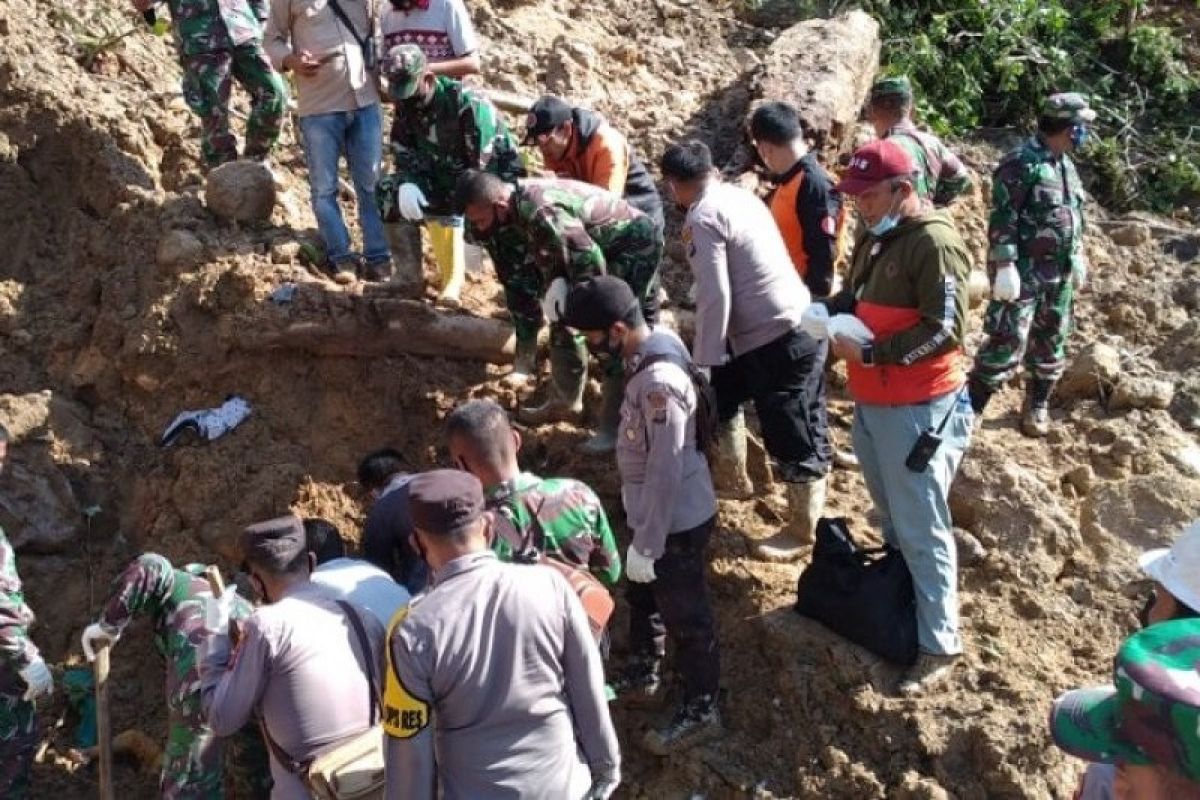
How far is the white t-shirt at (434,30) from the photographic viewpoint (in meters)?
6.39

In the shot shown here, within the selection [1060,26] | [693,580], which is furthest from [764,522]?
[1060,26]

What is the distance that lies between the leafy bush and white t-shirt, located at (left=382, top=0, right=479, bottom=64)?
3654 millimetres

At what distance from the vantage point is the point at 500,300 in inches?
265

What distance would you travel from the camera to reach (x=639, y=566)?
4707mm

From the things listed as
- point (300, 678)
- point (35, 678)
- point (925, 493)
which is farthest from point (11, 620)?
point (925, 493)

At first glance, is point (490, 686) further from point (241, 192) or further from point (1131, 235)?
point (1131, 235)

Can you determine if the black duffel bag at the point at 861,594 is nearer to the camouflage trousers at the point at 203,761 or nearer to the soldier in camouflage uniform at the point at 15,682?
the camouflage trousers at the point at 203,761

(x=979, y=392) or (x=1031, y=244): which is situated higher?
(x=1031, y=244)

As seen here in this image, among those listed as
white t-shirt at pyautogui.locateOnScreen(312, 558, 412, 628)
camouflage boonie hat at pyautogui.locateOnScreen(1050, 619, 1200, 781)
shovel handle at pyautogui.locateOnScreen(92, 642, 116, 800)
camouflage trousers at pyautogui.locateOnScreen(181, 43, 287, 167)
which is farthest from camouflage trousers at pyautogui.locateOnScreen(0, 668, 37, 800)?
camouflage boonie hat at pyautogui.locateOnScreen(1050, 619, 1200, 781)

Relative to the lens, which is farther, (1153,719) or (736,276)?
(736,276)

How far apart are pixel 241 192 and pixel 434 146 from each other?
123 cm

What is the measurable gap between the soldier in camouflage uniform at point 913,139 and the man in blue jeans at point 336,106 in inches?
102

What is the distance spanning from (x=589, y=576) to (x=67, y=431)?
3.69m

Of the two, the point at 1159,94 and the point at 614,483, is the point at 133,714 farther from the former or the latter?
the point at 1159,94
